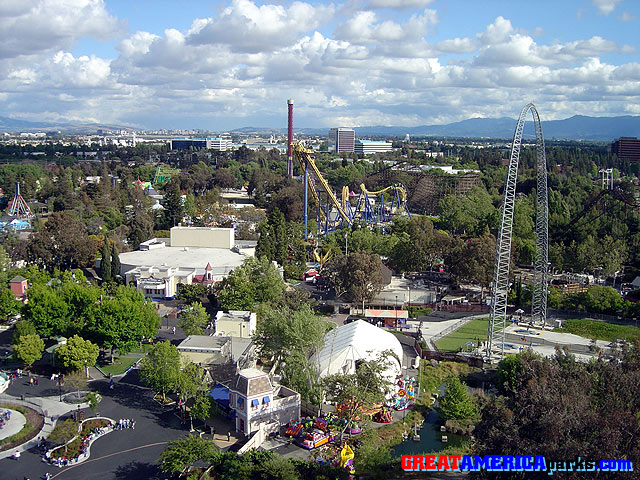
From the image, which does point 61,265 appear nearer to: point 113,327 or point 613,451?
point 113,327

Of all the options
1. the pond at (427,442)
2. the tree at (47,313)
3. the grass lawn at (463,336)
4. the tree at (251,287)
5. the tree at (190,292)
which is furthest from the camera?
the tree at (190,292)

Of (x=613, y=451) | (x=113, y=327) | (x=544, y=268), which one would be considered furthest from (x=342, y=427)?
(x=544, y=268)

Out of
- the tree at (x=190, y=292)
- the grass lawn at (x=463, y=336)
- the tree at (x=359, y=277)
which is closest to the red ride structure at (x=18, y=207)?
the tree at (x=190, y=292)

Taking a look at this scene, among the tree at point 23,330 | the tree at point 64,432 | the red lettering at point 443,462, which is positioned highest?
the tree at point 23,330

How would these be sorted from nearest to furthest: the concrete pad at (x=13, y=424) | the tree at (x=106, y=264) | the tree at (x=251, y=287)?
the concrete pad at (x=13, y=424)
the tree at (x=251, y=287)
the tree at (x=106, y=264)

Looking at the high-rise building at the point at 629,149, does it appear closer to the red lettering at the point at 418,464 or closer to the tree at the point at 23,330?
the red lettering at the point at 418,464

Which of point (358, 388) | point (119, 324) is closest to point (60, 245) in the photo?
point (119, 324)
